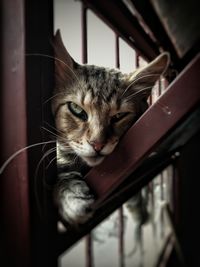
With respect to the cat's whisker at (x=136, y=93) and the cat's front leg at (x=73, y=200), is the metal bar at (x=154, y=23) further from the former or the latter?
the cat's front leg at (x=73, y=200)

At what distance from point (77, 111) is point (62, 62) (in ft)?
0.26

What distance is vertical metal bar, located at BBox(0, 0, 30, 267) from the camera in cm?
39

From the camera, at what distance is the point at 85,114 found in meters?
0.52

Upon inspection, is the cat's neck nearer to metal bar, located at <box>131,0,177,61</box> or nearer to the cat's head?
the cat's head

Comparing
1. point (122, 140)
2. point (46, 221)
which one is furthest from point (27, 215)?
point (122, 140)

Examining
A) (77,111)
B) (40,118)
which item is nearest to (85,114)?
(77,111)

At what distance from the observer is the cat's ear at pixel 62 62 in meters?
0.46

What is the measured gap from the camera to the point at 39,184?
42cm

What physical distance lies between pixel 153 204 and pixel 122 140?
1.74ft

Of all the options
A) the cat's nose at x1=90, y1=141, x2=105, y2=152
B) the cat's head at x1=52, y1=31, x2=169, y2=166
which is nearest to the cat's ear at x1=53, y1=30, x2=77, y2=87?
the cat's head at x1=52, y1=31, x2=169, y2=166

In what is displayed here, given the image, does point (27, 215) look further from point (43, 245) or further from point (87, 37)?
point (87, 37)

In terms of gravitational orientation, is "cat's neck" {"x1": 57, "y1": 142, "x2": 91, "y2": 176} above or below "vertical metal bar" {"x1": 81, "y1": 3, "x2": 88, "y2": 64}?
below

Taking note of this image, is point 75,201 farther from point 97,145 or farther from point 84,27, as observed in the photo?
point 84,27

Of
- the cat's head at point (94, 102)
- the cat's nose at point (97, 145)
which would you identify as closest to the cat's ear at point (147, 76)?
the cat's head at point (94, 102)
